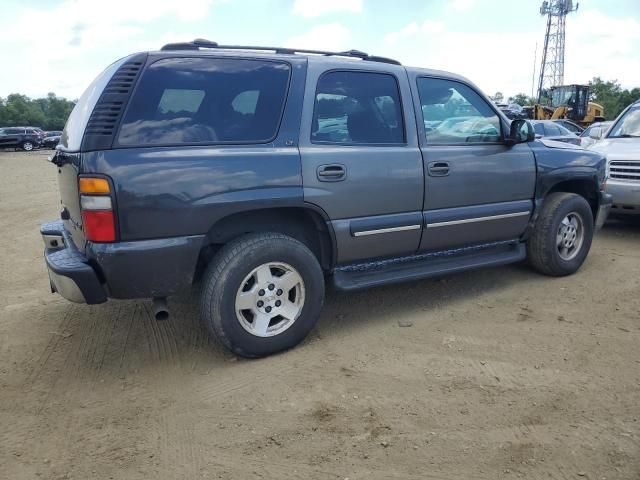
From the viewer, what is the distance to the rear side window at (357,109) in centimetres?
360

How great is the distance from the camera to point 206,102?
3.22m

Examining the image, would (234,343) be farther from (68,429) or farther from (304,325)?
(68,429)

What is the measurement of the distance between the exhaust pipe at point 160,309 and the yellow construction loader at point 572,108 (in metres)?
25.9

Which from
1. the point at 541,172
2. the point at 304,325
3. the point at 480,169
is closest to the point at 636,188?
the point at 541,172

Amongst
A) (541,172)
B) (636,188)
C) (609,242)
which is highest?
(541,172)

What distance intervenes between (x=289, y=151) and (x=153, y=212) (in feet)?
3.13

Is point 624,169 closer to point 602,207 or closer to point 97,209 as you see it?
point 602,207

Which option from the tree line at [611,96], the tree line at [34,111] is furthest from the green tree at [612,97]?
the tree line at [34,111]

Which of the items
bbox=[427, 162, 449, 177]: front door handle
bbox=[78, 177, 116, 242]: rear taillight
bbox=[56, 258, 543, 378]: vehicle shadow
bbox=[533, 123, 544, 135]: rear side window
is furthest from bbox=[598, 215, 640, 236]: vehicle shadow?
bbox=[78, 177, 116, 242]: rear taillight

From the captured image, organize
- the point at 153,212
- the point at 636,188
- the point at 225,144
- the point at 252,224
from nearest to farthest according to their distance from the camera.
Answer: the point at 153,212 → the point at 225,144 → the point at 252,224 → the point at 636,188

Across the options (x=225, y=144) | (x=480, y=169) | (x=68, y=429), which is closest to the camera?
(x=68, y=429)

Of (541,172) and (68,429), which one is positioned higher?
(541,172)

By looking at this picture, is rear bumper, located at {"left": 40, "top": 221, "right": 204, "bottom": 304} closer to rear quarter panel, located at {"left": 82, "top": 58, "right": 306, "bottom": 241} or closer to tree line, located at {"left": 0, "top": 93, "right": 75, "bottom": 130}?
rear quarter panel, located at {"left": 82, "top": 58, "right": 306, "bottom": 241}

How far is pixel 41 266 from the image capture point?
5.62 m
